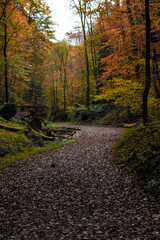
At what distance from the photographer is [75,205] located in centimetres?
411

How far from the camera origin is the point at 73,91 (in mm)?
32062

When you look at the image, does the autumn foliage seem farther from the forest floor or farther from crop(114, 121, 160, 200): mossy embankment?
the forest floor

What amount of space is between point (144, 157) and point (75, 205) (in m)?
2.69

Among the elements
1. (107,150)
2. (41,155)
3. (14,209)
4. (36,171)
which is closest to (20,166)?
(36,171)

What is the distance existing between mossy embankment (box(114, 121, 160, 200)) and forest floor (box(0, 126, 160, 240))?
0.30 m

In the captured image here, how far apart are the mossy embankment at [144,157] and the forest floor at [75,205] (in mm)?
300

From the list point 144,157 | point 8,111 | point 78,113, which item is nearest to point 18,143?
point 8,111

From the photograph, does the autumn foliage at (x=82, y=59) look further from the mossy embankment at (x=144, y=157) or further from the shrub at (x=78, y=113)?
the shrub at (x=78, y=113)

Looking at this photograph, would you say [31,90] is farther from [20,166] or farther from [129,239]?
[129,239]

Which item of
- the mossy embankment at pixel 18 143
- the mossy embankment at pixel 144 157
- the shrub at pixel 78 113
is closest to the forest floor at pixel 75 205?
the mossy embankment at pixel 144 157

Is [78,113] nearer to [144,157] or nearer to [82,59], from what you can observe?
[82,59]

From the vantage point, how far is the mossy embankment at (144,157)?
14.4 feet

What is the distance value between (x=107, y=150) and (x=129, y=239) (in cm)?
569

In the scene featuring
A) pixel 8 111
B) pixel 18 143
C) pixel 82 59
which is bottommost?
pixel 18 143
